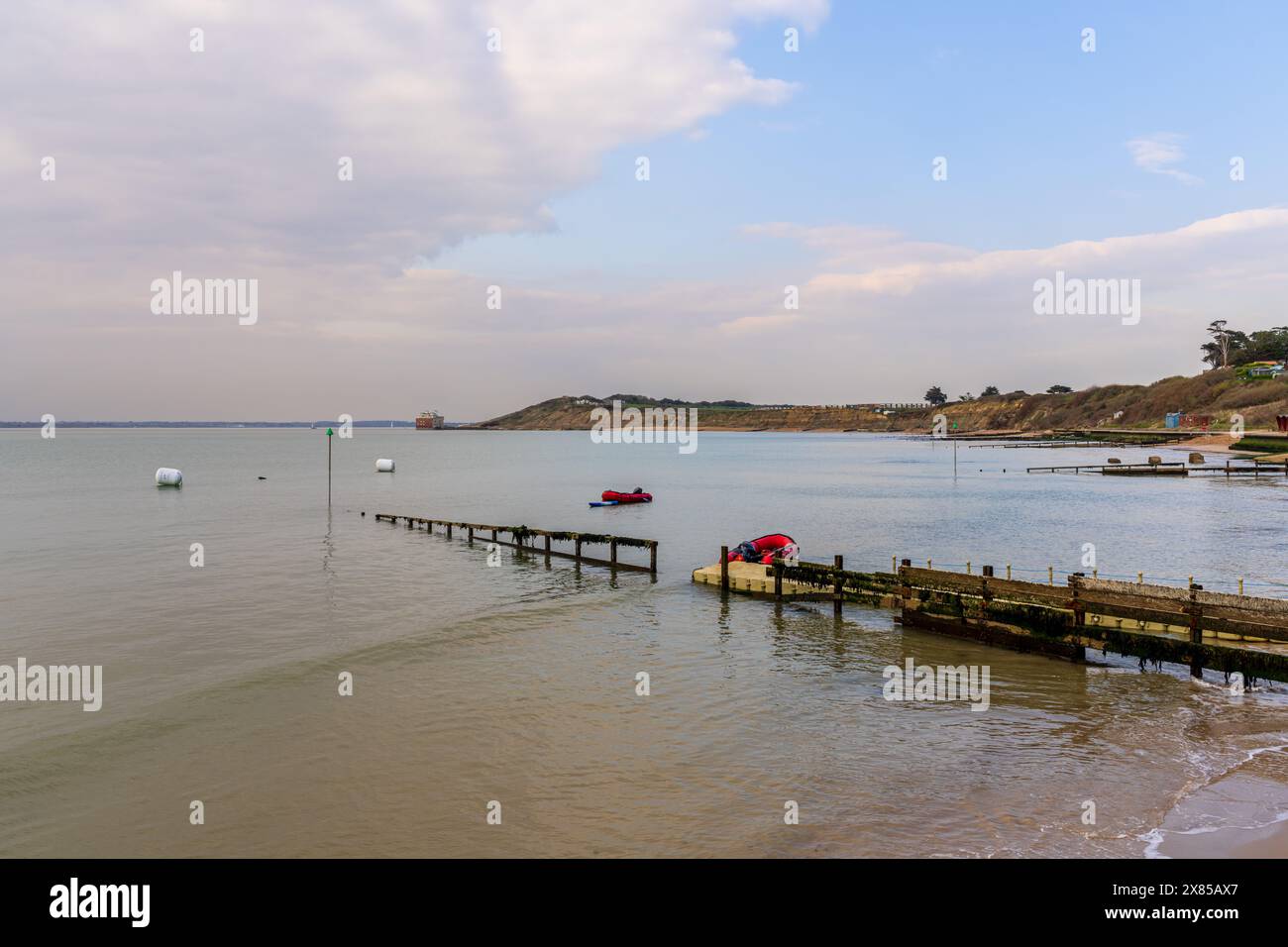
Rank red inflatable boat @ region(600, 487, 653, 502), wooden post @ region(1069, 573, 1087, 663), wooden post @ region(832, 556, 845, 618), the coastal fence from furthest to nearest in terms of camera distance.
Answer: red inflatable boat @ region(600, 487, 653, 502), wooden post @ region(832, 556, 845, 618), wooden post @ region(1069, 573, 1087, 663), the coastal fence

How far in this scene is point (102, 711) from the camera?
1877 centimetres

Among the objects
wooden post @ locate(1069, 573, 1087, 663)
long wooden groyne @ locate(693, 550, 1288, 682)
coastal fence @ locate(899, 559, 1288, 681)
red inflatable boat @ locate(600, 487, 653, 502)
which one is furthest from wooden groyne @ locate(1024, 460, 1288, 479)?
wooden post @ locate(1069, 573, 1087, 663)

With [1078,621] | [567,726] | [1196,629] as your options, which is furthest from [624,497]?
[1196,629]

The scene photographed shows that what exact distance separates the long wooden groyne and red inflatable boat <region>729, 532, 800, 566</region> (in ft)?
25.1

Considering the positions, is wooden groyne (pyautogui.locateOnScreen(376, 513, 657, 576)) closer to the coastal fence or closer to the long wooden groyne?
the long wooden groyne

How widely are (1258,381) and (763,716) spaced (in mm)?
216222

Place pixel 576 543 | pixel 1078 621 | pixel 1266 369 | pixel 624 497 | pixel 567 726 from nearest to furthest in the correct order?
pixel 567 726, pixel 1078 621, pixel 576 543, pixel 624 497, pixel 1266 369

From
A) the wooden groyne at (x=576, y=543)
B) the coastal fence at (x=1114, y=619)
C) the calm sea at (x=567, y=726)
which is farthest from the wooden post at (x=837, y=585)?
the wooden groyne at (x=576, y=543)

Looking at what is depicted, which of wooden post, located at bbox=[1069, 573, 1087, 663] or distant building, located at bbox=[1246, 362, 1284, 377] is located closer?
wooden post, located at bbox=[1069, 573, 1087, 663]

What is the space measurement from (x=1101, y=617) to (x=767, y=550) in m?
16.1

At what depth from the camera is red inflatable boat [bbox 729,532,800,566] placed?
35656mm

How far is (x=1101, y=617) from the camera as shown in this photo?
22156 millimetres

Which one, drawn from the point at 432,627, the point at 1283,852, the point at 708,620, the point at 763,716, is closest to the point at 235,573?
the point at 432,627

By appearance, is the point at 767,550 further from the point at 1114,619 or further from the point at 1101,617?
the point at 1114,619
